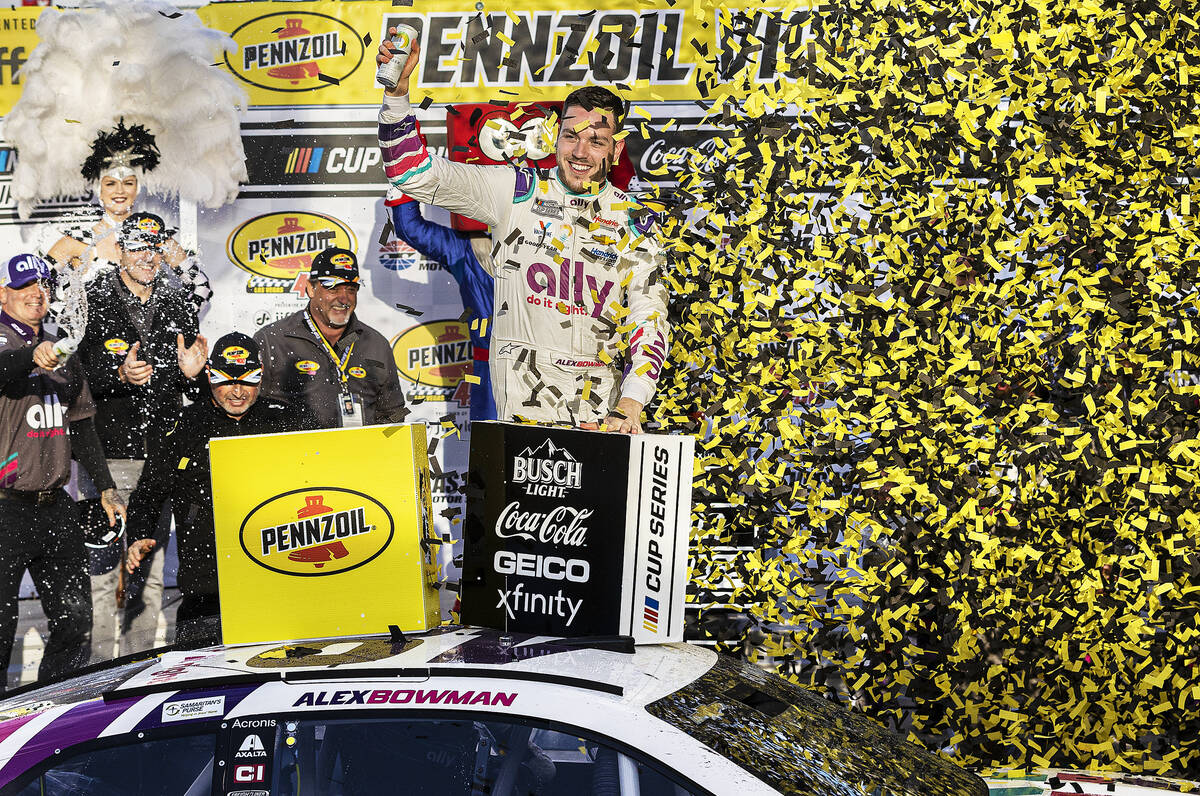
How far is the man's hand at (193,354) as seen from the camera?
4836 millimetres

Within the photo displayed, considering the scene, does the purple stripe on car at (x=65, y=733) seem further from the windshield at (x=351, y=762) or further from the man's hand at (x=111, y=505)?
the man's hand at (x=111, y=505)

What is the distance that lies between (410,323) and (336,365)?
42 centimetres

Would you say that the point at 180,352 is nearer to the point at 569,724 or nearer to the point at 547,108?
the point at 547,108

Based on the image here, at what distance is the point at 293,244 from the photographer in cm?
482

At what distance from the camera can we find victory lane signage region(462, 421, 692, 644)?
10.3 ft

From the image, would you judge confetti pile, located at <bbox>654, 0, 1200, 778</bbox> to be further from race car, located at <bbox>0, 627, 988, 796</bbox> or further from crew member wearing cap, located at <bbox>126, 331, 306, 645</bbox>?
crew member wearing cap, located at <bbox>126, 331, 306, 645</bbox>

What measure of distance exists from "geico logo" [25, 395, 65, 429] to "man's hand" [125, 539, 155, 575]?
701 mm

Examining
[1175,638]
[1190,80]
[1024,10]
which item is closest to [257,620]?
[1175,638]

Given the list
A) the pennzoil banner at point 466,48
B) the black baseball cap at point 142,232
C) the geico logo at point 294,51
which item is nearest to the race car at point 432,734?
the black baseball cap at point 142,232

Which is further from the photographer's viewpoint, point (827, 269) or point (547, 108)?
point (547, 108)

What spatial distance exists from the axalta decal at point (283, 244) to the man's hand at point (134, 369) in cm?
63

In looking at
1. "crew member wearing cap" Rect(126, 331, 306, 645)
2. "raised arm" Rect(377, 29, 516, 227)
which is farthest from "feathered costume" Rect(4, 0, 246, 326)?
"raised arm" Rect(377, 29, 516, 227)

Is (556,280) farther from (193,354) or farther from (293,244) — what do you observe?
(193,354)

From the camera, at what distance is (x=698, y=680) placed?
2.59 metres
